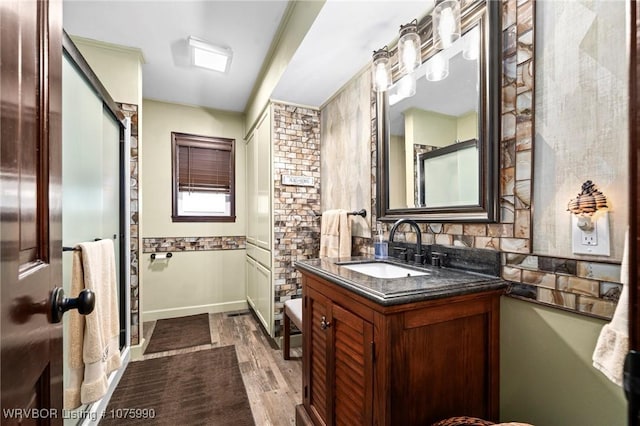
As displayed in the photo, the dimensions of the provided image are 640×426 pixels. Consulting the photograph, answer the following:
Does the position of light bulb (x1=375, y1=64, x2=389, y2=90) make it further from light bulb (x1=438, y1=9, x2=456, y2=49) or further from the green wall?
the green wall

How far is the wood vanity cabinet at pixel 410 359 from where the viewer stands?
34.4 inches

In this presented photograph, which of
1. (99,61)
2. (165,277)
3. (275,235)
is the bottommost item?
(165,277)

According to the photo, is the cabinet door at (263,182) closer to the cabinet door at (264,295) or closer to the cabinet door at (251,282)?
the cabinet door at (264,295)

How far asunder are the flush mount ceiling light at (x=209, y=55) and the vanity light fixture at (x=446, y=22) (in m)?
1.76

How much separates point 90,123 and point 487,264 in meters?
2.15

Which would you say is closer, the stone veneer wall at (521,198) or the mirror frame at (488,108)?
the stone veneer wall at (521,198)

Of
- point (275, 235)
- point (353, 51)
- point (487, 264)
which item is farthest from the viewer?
point (275, 235)

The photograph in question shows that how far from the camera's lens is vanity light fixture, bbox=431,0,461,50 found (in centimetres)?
116

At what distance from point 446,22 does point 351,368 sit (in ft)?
4.89

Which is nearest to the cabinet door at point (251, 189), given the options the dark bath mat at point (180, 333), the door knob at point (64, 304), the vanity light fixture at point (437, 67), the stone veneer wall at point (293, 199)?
the stone veneer wall at point (293, 199)

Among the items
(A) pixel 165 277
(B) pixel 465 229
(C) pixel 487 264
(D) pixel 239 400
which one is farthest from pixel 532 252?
(A) pixel 165 277

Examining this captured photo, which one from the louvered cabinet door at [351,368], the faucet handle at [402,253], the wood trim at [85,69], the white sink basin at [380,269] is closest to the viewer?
the louvered cabinet door at [351,368]

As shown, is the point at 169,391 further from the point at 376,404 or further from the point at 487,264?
the point at 487,264

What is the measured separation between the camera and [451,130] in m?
1.35
